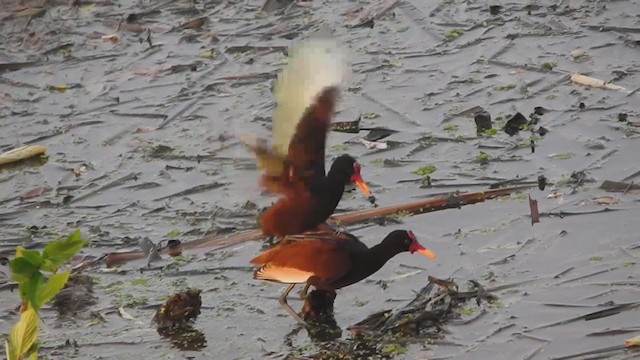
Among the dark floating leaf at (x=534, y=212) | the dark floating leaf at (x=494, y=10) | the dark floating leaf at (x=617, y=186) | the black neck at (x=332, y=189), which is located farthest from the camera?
the dark floating leaf at (x=494, y=10)

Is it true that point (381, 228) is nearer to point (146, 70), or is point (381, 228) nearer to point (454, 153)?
point (454, 153)

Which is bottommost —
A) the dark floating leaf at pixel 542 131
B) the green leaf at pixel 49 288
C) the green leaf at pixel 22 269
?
the dark floating leaf at pixel 542 131

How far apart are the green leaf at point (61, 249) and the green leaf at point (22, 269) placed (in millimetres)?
79

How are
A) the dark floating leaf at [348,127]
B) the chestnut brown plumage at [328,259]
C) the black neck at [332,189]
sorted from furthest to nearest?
1. the dark floating leaf at [348,127]
2. the black neck at [332,189]
3. the chestnut brown plumage at [328,259]

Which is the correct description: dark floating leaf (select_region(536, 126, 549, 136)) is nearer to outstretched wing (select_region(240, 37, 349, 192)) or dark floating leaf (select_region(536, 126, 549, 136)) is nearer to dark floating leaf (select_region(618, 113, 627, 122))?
dark floating leaf (select_region(618, 113, 627, 122))

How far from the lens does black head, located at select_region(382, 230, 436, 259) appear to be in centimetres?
607

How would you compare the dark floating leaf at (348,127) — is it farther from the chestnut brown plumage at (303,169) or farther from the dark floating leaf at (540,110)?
the chestnut brown plumage at (303,169)

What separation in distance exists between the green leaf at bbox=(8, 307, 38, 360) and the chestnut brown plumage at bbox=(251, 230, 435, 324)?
2508mm

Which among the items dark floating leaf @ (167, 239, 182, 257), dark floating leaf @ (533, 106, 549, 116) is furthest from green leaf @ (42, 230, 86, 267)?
dark floating leaf @ (533, 106, 549, 116)

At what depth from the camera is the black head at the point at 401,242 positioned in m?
6.07

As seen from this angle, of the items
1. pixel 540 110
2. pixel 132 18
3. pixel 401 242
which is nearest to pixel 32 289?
pixel 401 242

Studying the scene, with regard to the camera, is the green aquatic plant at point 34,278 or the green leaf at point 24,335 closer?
the green aquatic plant at point 34,278

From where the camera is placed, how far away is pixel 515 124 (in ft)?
27.5

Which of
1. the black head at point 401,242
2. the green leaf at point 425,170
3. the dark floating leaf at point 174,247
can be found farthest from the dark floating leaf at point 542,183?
the dark floating leaf at point 174,247
